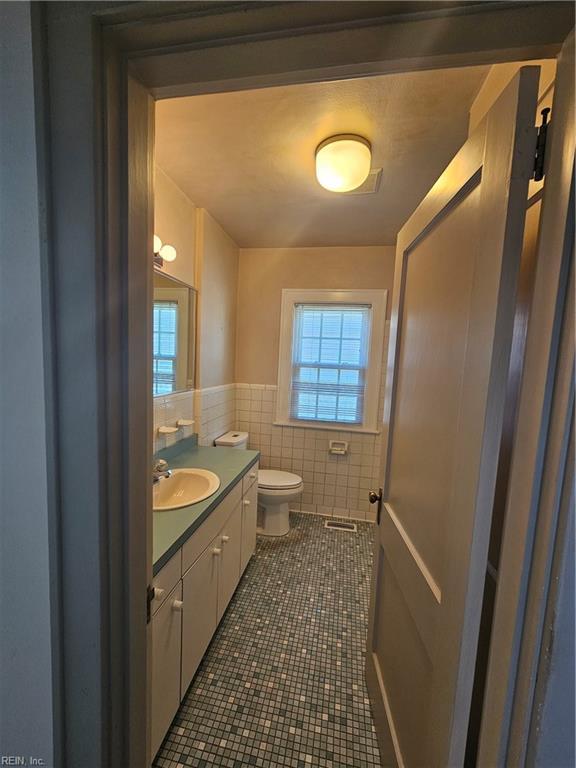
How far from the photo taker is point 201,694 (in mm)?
1314

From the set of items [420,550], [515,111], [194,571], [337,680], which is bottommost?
[337,680]

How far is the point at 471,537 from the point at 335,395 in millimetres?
2301

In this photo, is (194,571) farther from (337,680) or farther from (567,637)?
(567,637)

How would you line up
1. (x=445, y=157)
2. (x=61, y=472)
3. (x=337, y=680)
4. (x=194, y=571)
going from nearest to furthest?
1. (x=61, y=472)
2. (x=194, y=571)
3. (x=337, y=680)
4. (x=445, y=157)

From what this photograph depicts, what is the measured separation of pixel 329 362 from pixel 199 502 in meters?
1.86

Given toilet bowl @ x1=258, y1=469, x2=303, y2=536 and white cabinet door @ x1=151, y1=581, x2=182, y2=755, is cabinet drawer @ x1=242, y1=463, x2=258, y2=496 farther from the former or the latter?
white cabinet door @ x1=151, y1=581, x2=182, y2=755

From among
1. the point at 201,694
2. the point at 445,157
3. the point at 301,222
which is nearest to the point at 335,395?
the point at 301,222

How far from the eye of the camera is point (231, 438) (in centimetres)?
265

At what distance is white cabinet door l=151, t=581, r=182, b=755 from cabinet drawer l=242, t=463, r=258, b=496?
760 millimetres

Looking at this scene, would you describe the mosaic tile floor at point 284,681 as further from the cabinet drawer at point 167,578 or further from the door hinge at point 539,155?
the door hinge at point 539,155

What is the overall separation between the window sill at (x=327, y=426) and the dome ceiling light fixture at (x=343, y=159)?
195cm

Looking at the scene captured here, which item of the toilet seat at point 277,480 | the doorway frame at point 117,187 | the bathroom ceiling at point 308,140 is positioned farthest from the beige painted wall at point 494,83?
the toilet seat at point 277,480

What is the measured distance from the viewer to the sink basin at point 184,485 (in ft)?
5.17

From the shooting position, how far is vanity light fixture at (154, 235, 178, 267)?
165 cm
